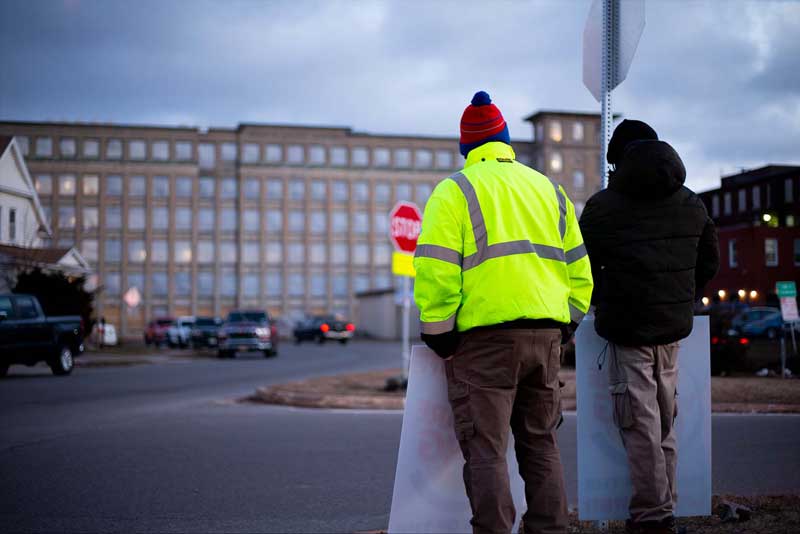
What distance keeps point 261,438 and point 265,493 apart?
9.16 feet

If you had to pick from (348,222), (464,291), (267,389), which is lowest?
(267,389)

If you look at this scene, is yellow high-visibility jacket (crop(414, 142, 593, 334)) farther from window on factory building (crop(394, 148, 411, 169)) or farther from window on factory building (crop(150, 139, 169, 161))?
window on factory building (crop(394, 148, 411, 169))

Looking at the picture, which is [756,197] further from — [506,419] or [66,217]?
[66,217]

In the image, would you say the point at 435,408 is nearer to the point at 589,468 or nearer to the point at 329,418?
the point at 589,468

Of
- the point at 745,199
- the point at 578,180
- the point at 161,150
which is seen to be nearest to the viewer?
the point at 745,199

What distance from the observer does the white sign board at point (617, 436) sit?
4465mm

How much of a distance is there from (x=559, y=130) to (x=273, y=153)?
105 ft

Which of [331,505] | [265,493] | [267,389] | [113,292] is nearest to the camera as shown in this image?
[331,505]

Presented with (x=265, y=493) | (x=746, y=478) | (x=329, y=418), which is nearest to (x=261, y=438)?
(x=329, y=418)

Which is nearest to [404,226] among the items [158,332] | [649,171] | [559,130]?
[649,171]

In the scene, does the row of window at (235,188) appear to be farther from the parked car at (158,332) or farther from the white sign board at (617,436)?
the white sign board at (617,436)

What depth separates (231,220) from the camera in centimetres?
9794

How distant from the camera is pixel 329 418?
10797mm

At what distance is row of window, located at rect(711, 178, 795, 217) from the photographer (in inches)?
Result: 272
